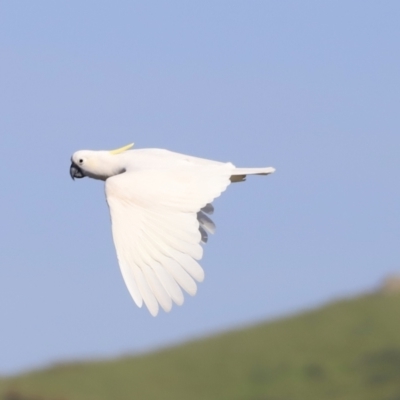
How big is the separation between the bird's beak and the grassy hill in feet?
47.0

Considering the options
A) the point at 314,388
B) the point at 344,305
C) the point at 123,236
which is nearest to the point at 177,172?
the point at 123,236

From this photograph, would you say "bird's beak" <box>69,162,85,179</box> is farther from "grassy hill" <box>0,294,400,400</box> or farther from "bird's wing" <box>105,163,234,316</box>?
"grassy hill" <box>0,294,400,400</box>

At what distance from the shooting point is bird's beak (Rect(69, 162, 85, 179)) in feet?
30.7

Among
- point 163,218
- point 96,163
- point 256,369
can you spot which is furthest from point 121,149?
point 256,369

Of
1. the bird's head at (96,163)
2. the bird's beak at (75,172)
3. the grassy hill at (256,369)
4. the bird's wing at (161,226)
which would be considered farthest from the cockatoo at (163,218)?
the grassy hill at (256,369)

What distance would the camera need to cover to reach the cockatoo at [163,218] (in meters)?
7.04

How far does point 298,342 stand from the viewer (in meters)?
24.9

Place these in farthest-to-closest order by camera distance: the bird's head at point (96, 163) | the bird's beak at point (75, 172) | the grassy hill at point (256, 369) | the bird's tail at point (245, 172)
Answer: the grassy hill at point (256, 369) < the bird's beak at point (75, 172) < the bird's head at point (96, 163) < the bird's tail at point (245, 172)

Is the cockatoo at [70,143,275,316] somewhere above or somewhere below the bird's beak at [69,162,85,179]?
below

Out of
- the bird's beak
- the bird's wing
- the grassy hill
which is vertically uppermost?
the bird's beak

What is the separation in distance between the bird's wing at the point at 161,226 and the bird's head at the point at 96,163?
896 millimetres

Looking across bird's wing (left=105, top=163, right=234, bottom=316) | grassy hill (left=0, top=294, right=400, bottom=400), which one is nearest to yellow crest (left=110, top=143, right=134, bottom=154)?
bird's wing (left=105, top=163, right=234, bottom=316)

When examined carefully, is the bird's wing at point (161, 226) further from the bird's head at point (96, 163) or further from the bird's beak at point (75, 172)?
the bird's beak at point (75, 172)

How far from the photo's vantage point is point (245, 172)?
8.47 meters
